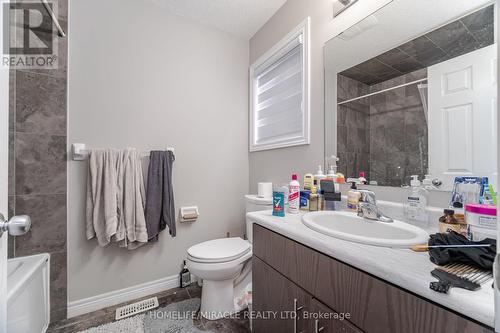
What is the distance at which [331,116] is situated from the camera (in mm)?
1302

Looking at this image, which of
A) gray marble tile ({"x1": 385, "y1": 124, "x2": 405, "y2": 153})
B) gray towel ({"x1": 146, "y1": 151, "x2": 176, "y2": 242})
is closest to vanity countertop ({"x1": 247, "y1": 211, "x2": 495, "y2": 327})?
gray marble tile ({"x1": 385, "y1": 124, "x2": 405, "y2": 153})

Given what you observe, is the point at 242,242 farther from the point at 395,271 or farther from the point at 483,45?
the point at 483,45

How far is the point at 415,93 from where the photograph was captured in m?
0.94

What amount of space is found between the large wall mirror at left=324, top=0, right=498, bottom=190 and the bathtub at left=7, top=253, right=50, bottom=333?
1807mm

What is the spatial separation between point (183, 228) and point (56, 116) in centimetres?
123

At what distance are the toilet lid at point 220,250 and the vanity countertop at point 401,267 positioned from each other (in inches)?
25.0

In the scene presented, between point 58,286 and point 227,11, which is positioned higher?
point 227,11

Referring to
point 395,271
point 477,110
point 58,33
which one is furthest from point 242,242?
point 58,33

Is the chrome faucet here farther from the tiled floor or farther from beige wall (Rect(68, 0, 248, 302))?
beige wall (Rect(68, 0, 248, 302))

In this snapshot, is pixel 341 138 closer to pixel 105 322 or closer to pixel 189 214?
Answer: pixel 189 214

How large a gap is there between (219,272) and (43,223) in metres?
1.20

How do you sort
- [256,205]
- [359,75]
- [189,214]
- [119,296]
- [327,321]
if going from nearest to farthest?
[327,321] < [359,75] < [119,296] < [256,205] < [189,214]

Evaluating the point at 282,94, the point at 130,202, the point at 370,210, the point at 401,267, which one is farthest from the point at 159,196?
the point at 401,267

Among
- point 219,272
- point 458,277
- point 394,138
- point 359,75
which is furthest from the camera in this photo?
point 219,272
